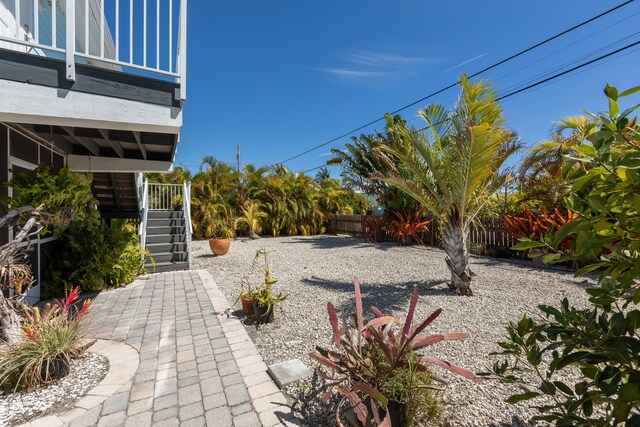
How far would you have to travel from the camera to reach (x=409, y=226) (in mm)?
11297

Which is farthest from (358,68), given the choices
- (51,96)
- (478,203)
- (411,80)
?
(51,96)

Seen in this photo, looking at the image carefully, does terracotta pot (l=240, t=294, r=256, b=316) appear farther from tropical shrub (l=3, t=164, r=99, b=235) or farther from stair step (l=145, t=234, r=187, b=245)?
stair step (l=145, t=234, r=187, b=245)

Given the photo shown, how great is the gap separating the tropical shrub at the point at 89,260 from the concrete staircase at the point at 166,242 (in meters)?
1.28

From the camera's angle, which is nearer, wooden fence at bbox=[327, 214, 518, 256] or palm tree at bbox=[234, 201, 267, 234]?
wooden fence at bbox=[327, 214, 518, 256]

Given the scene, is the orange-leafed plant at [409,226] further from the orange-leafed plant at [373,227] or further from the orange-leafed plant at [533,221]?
the orange-leafed plant at [533,221]

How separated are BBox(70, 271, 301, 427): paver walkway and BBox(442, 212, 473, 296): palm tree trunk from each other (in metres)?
3.68

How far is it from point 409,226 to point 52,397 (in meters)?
10.7

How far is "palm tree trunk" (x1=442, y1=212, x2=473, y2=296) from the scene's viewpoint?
4996 mm

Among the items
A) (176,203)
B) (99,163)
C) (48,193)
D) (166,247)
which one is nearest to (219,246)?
(166,247)

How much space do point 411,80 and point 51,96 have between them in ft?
44.5

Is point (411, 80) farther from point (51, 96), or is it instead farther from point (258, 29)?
point (51, 96)

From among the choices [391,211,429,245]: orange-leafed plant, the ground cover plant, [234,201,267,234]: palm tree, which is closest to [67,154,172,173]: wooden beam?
the ground cover plant

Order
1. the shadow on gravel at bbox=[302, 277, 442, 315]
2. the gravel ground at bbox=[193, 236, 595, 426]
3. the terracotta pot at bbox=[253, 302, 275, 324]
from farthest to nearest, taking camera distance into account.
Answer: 1. the shadow on gravel at bbox=[302, 277, 442, 315]
2. the terracotta pot at bbox=[253, 302, 275, 324]
3. the gravel ground at bbox=[193, 236, 595, 426]

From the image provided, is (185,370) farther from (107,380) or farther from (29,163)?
(29,163)
